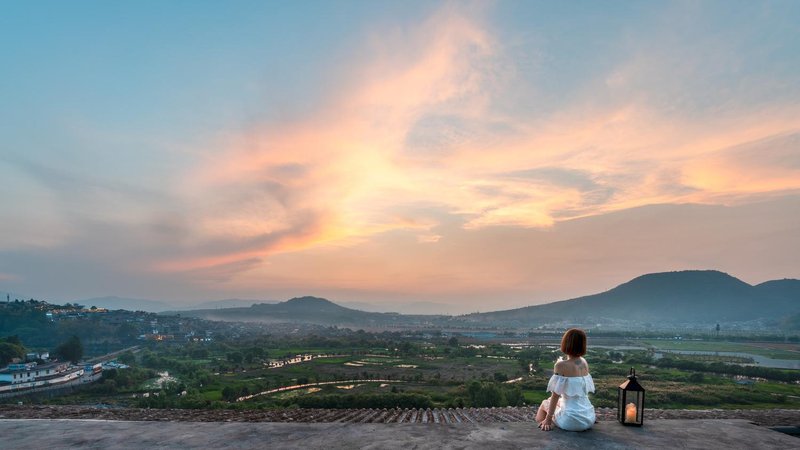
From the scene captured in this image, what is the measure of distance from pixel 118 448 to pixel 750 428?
4986mm

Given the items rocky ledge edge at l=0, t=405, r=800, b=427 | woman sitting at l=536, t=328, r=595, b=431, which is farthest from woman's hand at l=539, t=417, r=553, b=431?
rocky ledge edge at l=0, t=405, r=800, b=427

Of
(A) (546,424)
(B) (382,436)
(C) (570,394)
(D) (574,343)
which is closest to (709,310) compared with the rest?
(D) (574,343)

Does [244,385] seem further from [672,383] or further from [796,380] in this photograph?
[796,380]

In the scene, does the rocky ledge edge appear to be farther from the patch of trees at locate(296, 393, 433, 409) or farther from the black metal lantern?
the patch of trees at locate(296, 393, 433, 409)

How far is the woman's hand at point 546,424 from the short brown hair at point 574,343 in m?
0.63

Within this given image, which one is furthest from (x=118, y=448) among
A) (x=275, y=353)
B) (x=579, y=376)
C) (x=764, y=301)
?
(x=764, y=301)

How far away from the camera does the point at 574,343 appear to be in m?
Result: 3.97

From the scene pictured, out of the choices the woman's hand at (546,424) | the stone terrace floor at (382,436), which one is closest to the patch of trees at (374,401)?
the stone terrace floor at (382,436)

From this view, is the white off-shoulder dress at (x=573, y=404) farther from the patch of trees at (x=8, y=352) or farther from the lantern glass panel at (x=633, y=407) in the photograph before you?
the patch of trees at (x=8, y=352)

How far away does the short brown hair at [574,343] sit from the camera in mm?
3982

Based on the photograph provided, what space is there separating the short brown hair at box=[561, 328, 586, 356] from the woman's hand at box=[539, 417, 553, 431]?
626 mm

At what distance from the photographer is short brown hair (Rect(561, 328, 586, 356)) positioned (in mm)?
3982

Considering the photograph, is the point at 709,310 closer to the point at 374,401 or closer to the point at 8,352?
the point at 374,401

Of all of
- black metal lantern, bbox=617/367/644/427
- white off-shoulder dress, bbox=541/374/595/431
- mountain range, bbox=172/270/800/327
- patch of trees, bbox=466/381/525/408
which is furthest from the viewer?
mountain range, bbox=172/270/800/327
